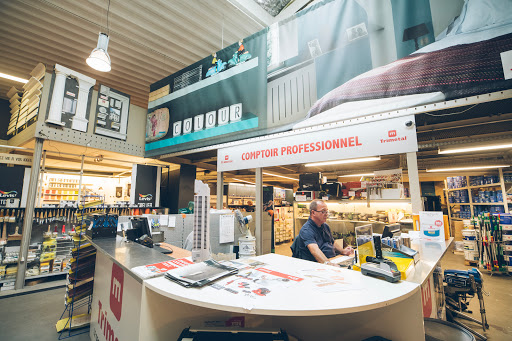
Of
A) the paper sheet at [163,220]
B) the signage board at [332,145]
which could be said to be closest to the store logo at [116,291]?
the paper sheet at [163,220]

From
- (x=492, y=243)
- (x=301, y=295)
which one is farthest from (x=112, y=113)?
(x=492, y=243)

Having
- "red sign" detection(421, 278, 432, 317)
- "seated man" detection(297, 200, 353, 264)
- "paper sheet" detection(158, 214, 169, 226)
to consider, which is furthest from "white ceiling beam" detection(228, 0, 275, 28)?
"red sign" detection(421, 278, 432, 317)

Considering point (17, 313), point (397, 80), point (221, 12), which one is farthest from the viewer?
point (221, 12)

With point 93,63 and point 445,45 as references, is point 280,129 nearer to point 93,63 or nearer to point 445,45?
point 445,45

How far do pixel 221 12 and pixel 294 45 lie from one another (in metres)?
1.79

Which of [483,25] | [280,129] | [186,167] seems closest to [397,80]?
[483,25]

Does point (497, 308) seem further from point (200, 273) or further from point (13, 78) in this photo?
point (13, 78)

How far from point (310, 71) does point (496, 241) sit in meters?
6.48

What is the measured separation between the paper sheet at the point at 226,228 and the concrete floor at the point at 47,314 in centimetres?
235

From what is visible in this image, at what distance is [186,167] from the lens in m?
6.96

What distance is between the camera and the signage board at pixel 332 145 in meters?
2.65

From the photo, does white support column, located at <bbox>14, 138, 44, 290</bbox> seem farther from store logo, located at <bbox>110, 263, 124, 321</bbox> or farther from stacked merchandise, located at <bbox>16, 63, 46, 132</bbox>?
store logo, located at <bbox>110, 263, 124, 321</bbox>

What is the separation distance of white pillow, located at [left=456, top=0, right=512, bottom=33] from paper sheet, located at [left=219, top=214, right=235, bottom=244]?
428 centimetres

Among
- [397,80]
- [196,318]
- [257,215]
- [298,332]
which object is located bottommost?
[298,332]
